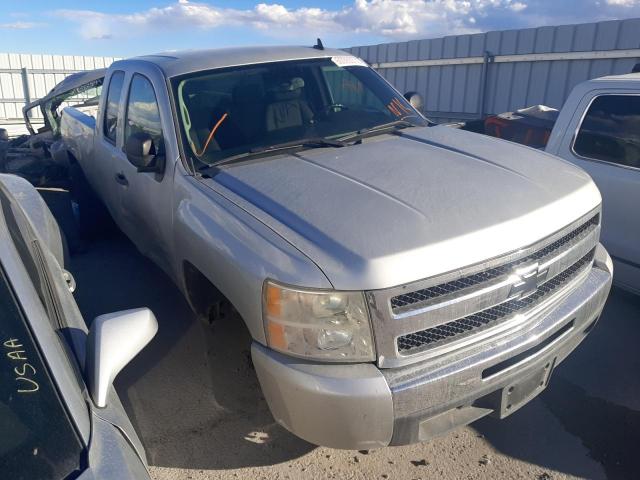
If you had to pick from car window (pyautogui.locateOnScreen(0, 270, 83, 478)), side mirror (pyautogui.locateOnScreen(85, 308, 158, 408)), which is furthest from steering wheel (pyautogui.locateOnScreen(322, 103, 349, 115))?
car window (pyautogui.locateOnScreen(0, 270, 83, 478))

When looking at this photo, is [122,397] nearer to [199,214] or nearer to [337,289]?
[199,214]

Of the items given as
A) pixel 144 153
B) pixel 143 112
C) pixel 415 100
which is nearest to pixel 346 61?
pixel 415 100

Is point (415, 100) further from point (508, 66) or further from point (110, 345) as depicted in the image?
point (508, 66)

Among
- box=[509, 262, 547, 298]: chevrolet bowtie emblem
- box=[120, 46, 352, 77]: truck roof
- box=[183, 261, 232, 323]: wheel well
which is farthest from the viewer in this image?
box=[120, 46, 352, 77]: truck roof

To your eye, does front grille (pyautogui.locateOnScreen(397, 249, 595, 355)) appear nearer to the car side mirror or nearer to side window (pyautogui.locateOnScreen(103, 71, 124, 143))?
the car side mirror

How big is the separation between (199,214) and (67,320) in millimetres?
913

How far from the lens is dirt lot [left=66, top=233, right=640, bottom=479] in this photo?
259 cm

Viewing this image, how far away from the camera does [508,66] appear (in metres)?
8.96

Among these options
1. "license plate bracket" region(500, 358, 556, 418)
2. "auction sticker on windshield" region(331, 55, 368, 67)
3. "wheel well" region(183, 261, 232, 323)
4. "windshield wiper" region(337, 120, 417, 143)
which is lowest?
"license plate bracket" region(500, 358, 556, 418)

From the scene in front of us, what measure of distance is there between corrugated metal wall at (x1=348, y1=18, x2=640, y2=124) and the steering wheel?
5.51 meters

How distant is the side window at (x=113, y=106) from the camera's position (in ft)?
13.8

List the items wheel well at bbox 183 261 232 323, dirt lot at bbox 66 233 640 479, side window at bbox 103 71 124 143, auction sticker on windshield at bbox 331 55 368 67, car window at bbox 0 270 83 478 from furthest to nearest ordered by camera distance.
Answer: side window at bbox 103 71 124 143 → auction sticker on windshield at bbox 331 55 368 67 → wheel well at bbox 183 261 232 323 → dirt lot at bbox 66 233 640 479 → car window at bbox 0 270 83 478

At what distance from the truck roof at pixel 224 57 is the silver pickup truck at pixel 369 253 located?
53 millimetres

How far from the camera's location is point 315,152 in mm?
3047
